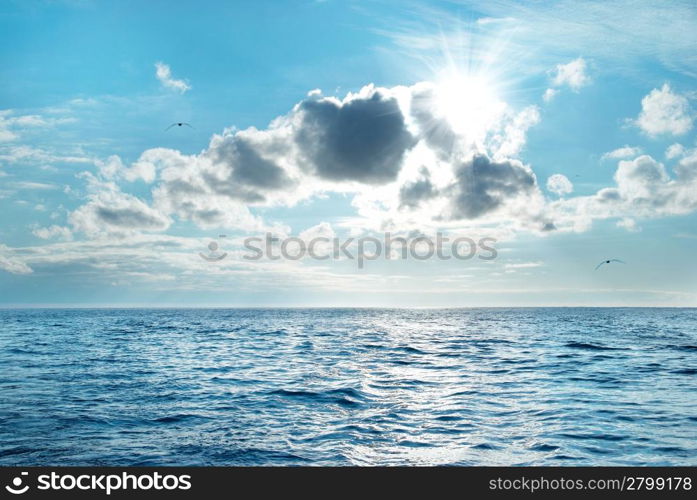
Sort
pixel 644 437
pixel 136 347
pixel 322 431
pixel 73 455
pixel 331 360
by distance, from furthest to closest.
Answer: pixel 136 347 < pixel 331 360 < pixel 322 431 < pixel 644 437 < pixel 73 455

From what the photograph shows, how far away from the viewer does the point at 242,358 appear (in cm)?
3738

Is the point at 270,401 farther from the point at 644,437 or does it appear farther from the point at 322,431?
the point at 644,437

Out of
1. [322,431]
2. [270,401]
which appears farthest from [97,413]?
[322,431]

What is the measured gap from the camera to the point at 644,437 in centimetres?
1438

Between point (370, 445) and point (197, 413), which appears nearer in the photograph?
point (370, 445)

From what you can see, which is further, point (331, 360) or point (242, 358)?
point (242, 358)

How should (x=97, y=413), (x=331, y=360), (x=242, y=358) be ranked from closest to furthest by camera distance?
1. (x=97, y=413)
2. (x=331, y=360)
3. (x=242, y=358)
